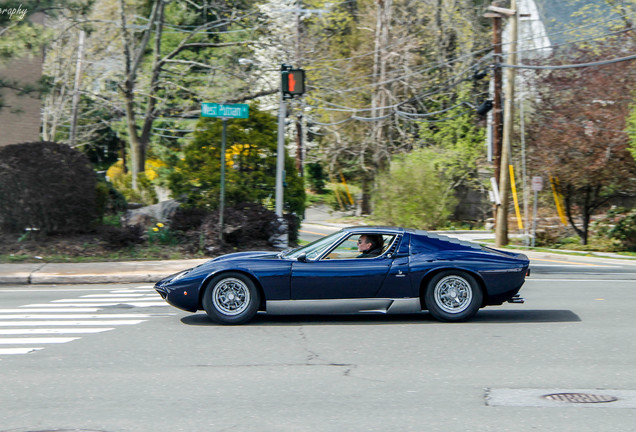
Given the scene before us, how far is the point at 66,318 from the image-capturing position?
10031 mm

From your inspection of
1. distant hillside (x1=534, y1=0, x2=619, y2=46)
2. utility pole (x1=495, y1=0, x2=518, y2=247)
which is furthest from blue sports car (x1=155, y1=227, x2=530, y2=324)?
distant hillside (x1=534, y1=0, x2=619, y2=46)

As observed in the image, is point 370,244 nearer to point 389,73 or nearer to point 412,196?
point 412,196

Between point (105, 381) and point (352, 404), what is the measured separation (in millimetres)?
2310

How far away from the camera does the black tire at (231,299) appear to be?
9109mm

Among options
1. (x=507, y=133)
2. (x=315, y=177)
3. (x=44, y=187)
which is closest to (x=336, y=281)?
(x=44, y=187)

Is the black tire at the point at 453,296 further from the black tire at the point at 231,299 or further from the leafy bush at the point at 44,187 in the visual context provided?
the leafy bush at the point at 44,187

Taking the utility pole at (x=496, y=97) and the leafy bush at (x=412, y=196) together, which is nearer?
the utility pole at (x=496, y=97)

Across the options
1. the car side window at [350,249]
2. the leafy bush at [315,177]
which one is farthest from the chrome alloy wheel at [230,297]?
the leafy bush at [315,177]

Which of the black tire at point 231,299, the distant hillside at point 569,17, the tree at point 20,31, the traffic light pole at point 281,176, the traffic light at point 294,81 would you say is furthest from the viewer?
the distant hillside at point 569,17

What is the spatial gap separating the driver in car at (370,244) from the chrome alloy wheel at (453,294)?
2.89 ft

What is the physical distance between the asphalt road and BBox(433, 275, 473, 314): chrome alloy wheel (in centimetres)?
25

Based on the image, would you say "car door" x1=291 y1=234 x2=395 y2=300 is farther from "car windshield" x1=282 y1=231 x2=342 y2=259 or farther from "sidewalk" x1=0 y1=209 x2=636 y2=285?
"sidewalk" x1=0 y1=209 x2=636 y2=285

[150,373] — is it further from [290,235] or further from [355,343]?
[290,235]

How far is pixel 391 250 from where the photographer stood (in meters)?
9.27
